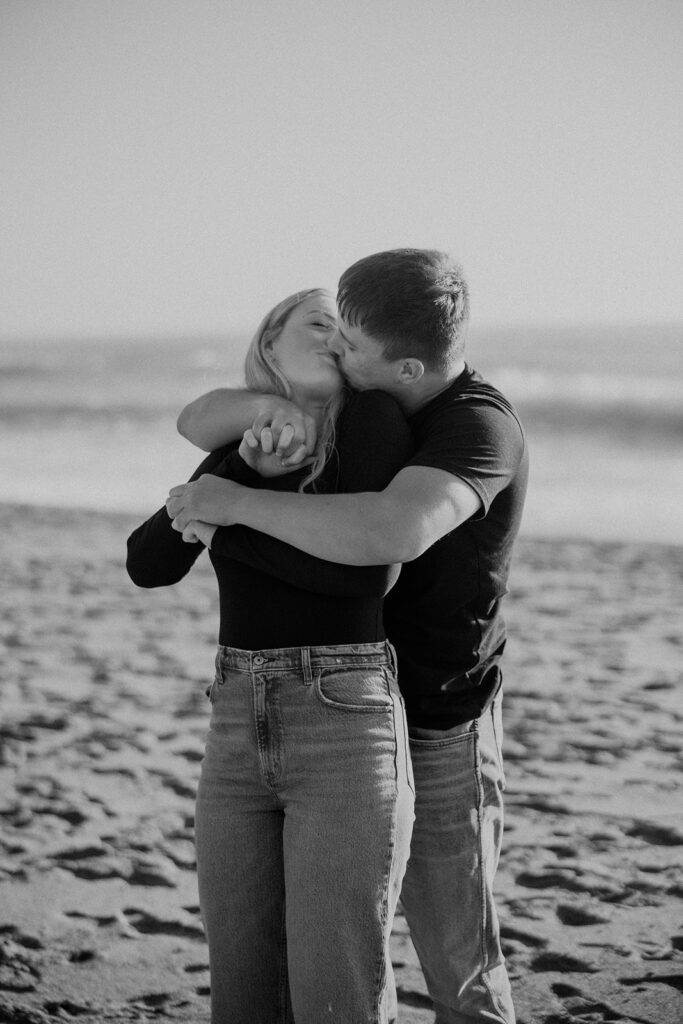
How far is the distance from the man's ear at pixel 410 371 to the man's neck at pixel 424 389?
0.02m

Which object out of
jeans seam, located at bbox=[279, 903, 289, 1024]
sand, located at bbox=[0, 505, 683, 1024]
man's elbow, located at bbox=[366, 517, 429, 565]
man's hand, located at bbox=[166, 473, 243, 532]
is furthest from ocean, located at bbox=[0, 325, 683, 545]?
sand, located at bbox=[0, 505, 683, 1024]

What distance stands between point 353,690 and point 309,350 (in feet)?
2.41

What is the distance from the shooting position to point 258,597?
2.13m

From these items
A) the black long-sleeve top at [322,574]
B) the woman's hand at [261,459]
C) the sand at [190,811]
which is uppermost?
the woman's hand at [261,459]

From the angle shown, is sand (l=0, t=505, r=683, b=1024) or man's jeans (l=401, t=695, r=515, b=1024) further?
sand (l=0, t=505, r=683, b=1024)

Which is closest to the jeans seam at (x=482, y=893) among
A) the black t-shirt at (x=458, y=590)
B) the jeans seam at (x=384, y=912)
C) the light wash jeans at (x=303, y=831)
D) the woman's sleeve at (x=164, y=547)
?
the black t-shirt at (x=458, y=590)

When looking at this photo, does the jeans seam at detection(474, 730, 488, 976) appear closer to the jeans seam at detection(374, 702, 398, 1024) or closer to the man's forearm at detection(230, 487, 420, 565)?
the jeans seam at detection(374, 702, 398, 1024)

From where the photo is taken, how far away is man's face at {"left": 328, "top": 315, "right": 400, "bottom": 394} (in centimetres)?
214

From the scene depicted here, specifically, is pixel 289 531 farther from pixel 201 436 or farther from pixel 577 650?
pixel 577 650

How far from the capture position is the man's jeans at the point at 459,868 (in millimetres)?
2387

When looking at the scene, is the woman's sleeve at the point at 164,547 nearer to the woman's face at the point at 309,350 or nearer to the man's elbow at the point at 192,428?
the man's elbow at the point at 192,428

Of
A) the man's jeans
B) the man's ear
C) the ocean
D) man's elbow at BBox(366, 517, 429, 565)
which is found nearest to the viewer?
man's elbow at BBox(366, 517, 429, 565)

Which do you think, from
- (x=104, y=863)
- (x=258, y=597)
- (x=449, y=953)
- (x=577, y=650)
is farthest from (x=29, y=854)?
(x=577, y=650)

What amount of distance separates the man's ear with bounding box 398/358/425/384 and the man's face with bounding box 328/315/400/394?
1 cm
